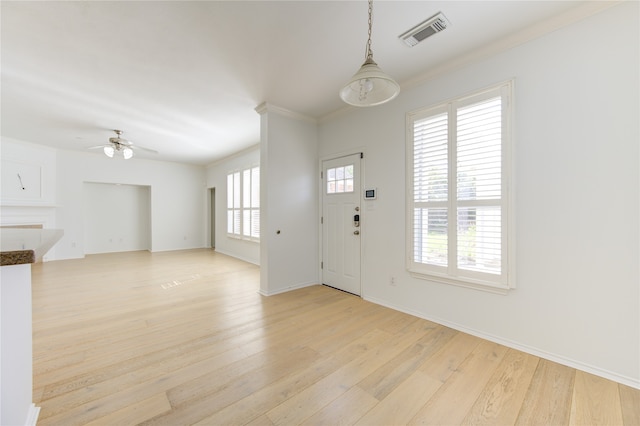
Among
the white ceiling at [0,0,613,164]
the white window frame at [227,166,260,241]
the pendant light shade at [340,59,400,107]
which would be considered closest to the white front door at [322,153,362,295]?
the white ceiling at [0,0,613,164]

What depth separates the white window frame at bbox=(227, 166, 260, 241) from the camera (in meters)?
6.17

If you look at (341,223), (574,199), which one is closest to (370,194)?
(341,223)

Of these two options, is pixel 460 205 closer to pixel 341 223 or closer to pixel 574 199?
pixel 574 199

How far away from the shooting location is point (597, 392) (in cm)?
179

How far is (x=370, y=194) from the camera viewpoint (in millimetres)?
3521

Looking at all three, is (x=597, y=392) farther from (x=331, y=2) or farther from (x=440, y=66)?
(x=331, y=2)

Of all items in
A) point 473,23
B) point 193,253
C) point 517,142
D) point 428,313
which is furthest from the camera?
point 193,253

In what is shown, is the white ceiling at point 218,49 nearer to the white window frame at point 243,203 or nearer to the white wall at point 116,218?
the white window frame at point 243,203

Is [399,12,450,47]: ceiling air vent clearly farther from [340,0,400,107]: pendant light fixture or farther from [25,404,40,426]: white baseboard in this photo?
[25,404,40,426]: white baseboard

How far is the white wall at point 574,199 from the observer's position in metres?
1.87

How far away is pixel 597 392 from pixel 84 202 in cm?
1000

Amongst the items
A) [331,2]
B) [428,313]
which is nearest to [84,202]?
[331,2]

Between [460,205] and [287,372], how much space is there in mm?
2282

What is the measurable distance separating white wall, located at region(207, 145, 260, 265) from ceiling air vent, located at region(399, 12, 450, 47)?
437 cm
